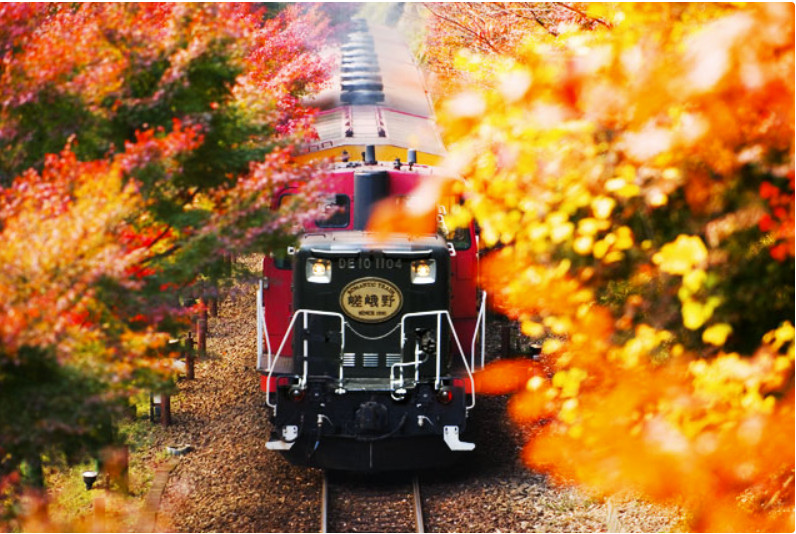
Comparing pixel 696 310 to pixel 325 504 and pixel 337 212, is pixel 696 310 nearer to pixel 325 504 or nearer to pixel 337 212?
pixel 325 504

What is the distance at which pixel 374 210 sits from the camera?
386 inches

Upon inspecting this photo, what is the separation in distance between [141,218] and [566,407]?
11.6 feet

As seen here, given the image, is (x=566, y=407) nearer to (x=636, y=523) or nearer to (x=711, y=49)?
(x=711, y=49)

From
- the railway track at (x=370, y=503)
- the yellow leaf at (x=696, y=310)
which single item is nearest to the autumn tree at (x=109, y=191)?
the railway track at (x=370, y=503)

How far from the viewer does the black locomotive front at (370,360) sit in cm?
939

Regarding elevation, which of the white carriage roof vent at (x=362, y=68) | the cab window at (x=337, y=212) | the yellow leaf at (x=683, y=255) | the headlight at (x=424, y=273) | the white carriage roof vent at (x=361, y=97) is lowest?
the yellow leaf at (x=683, y=255)

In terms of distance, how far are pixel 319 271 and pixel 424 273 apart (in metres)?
1.11

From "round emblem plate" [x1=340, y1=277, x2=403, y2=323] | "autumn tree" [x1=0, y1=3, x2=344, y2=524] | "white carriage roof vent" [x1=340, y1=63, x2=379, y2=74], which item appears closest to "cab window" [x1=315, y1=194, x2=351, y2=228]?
"round emblem plate" [x1=340, y1=277, x2=403, y2=323]

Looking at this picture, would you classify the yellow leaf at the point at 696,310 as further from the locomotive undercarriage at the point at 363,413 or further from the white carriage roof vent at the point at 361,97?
the white carriage roof vent at the point at 361,97

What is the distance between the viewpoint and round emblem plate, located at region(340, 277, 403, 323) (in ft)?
31.4

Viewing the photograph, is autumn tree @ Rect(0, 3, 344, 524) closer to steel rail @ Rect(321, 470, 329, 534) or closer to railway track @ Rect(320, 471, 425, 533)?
steel rail @ Rect(321, 470, 329, 534)

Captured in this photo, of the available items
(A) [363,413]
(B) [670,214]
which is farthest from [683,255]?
(A) [363,413]

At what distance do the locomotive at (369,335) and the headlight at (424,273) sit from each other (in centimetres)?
1

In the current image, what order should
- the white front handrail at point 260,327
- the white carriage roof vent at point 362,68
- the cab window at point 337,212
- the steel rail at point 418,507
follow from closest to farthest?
1. the steel rail at point 418,507
2. the white front handrail at point 260,327
3. the cab window at point 337,212
4. the white carriage roof vent at point 362,68
